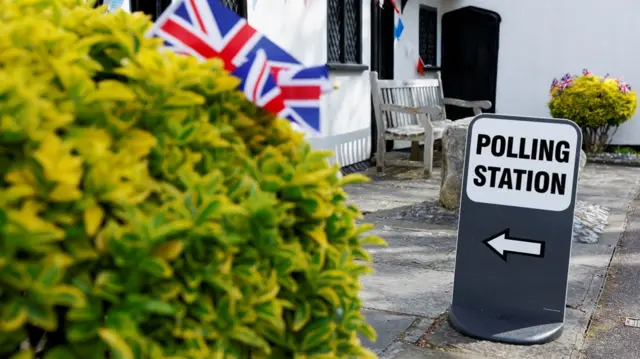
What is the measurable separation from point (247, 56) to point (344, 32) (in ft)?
26.7

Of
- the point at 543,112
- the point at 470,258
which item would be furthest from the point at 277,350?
the point at 543,112

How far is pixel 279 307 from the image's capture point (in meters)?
1.47

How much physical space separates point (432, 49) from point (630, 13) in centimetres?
364

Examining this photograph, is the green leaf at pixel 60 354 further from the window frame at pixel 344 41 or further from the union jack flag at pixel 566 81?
the union jack flag at pixel 566 81

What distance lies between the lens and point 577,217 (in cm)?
652

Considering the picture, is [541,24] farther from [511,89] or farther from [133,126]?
[133,126]

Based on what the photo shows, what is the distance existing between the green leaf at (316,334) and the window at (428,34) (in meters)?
12.0

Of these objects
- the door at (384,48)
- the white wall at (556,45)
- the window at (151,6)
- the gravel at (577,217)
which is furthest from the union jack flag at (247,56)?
the white wall at (556,45)

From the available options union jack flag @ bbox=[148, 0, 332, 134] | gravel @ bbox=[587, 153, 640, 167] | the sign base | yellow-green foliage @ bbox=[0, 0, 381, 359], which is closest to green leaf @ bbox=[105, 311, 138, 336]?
yellow-green foliage @ bbox=[0, 0, 381, 359]

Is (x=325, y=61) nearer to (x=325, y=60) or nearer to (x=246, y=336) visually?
(x=325, y=60)

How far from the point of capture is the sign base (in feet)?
11.8

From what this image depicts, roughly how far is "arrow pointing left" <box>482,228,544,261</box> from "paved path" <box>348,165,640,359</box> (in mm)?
485

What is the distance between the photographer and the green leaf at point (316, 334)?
1.58 meters

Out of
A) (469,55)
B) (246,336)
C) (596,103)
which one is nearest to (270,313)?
(246,336)
